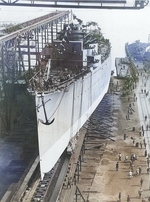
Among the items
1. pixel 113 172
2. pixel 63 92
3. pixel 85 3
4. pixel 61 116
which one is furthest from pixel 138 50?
pixel 85 3

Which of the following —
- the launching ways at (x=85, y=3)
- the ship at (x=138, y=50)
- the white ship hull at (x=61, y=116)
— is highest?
the launching ways at (x=85, y=3)

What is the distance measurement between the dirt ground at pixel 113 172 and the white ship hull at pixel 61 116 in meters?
1.52

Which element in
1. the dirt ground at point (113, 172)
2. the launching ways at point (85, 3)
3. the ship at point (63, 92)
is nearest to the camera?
the launching ways at point (85, 3)

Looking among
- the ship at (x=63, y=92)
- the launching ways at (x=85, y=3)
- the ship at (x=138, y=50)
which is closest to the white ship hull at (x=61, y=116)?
the ship at (x=63, y=92)

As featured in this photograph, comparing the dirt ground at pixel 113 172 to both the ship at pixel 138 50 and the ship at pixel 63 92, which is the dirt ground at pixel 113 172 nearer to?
the ship at pixel 63 92

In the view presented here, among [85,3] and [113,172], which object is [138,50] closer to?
[113,172]

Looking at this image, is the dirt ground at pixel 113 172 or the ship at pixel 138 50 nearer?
the dirt ground at pixel 113 172

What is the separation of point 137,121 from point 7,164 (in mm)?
8917

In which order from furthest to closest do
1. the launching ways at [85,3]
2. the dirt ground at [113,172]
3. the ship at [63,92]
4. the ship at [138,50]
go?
the ship at [138,50]
the dirt ground at [113,172]
the ship at [63,92]
the launching ways at [85,3]

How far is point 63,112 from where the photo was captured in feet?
41.8

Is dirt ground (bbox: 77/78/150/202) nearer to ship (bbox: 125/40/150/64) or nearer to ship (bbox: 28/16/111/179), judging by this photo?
ship (bbox: 28/16/111/179)

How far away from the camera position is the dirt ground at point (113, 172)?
11.3 metres

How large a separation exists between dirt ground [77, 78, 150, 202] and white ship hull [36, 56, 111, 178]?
1523 millimetres

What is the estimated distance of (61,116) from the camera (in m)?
12.6
